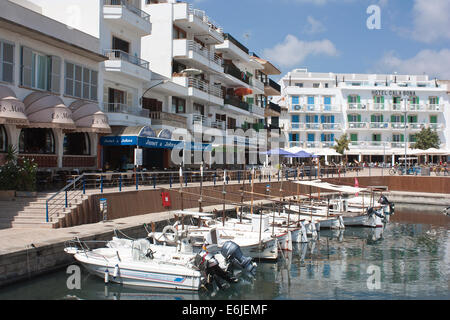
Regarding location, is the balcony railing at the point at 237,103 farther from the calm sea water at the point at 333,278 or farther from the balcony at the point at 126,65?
the calm sea water at the point at 333,278

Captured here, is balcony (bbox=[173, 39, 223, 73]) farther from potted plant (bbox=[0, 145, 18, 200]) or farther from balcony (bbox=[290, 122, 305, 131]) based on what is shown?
balcony (bbox=[290, 122, 305, 131])

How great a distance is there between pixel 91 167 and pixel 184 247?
12630 mm

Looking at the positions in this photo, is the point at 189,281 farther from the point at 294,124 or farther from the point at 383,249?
the point at 294,124

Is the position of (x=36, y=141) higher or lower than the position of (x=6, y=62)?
lower

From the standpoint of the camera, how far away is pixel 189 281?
15133mm

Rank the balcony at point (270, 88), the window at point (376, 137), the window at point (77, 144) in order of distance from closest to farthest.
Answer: the window at point (77, 144), the balcony at point (270, 88), the window at point (376, 137)

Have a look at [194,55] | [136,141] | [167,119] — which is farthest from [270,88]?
[136,141]

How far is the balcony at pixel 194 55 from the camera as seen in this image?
38.0 meters

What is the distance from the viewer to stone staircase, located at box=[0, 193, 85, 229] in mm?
18172

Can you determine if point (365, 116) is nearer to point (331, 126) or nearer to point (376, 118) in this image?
point (376, 118)

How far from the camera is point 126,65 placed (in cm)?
2930

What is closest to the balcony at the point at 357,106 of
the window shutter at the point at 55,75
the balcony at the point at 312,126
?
the balcony at the point at 312,126

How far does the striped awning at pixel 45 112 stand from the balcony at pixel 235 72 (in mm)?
26132

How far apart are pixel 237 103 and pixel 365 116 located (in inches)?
1209
